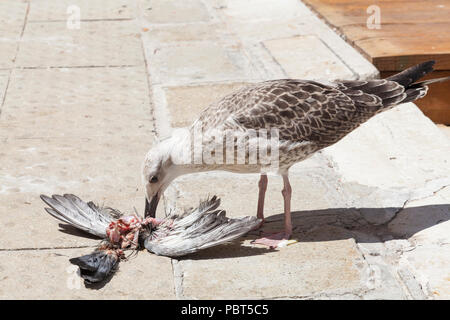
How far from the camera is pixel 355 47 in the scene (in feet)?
31.8

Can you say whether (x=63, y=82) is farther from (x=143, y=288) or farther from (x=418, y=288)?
(x=418, y=288)

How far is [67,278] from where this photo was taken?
5273 millimetres

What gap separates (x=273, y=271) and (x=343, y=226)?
909 mm

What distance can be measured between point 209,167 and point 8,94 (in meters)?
4.03

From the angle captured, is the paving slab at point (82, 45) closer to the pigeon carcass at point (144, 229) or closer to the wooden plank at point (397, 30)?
the wooden plank at point (397, 30)

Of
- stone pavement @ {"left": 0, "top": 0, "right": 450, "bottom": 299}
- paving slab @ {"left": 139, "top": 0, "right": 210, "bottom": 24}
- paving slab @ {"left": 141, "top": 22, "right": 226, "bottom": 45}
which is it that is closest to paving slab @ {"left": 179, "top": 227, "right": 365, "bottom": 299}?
stone pavement @ {"left": 0, "top": 0, "right": 450, "bottom": 299}

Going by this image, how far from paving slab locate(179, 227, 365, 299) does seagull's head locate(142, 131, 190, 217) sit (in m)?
0.62

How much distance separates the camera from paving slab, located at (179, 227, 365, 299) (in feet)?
16.8

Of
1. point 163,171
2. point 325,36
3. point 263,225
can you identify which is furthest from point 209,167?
point 325,36

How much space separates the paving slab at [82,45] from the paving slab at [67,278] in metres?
4.81

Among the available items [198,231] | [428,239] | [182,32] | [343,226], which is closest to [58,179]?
[198,231]

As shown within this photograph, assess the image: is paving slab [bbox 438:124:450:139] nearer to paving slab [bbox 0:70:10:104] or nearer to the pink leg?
the pink leg

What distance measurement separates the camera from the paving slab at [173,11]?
11711 millimetres

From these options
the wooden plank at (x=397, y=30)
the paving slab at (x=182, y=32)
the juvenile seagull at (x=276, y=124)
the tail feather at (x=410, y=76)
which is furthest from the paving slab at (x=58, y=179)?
the paving slab at (x=182, y=32)
